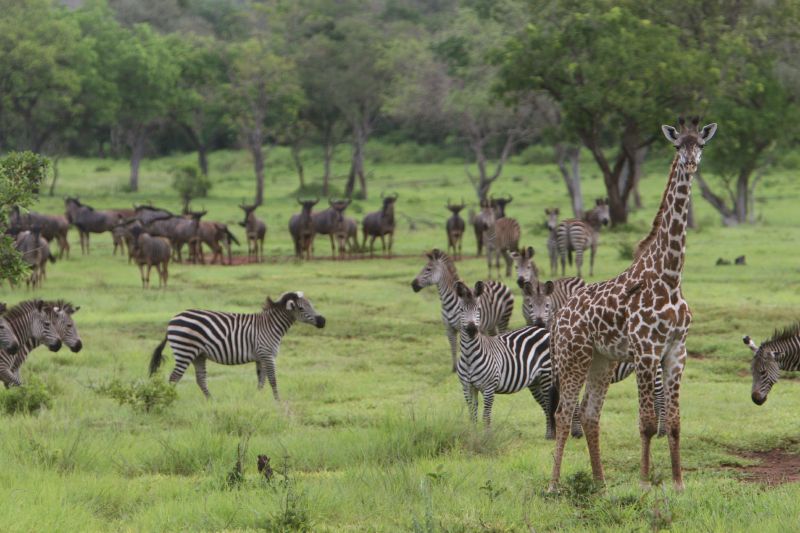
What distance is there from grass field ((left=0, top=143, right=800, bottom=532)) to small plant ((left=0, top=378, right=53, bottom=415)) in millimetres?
236

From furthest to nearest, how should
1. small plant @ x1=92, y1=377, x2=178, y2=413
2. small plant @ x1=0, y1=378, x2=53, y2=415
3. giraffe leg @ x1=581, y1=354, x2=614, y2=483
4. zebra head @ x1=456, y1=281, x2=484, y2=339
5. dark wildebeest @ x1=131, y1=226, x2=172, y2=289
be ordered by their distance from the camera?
dark wildebeest @ x1=131, y1=226, x2=172, y2=289, small plant @ x1=92, y1=377, x2=178, y2=413, small plant @ x1=0, y1=378, x2=53, y2=415, zebra head @ x1=456, y1=281, x2=484, y2=339, giraffe leg @ x1=581, y1=354, x2=614, y2=483

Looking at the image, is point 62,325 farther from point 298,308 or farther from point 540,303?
point 540,303

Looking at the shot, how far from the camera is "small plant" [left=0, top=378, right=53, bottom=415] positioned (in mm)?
11938

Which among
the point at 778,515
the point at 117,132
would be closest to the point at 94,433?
the point at 778,515

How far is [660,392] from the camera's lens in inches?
444

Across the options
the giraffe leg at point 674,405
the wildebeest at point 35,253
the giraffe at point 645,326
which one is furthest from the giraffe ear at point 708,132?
the wildebeest at point 35,253

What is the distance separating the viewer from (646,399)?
8.39m

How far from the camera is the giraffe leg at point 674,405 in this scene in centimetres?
839

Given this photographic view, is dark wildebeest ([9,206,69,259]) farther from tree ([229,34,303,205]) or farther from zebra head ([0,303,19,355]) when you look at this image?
zebra head ([0,303,19,355])

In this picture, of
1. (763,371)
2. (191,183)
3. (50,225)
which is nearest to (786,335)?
(763,371)

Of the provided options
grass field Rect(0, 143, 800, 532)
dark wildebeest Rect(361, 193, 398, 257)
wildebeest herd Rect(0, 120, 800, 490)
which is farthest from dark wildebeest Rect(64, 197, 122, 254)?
wildebeest herd Rect(0, 120, 800, 490)

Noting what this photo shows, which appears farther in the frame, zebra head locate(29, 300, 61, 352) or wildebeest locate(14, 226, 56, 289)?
wildebeest locate(14, 226, 56, 289)

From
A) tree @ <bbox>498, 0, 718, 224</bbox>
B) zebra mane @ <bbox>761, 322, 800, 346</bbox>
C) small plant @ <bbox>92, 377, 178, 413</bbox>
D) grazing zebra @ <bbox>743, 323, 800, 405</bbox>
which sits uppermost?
tree @ <bbox>498, 0, 718, 224</bbox>

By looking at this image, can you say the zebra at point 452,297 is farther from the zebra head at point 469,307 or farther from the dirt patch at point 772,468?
the dirt patch at point 772,468
